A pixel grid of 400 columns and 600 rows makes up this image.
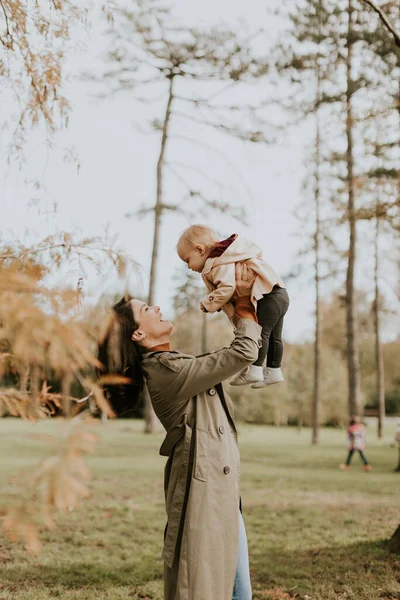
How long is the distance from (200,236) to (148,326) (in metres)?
0.62

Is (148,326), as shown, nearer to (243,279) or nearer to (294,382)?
(243,279)

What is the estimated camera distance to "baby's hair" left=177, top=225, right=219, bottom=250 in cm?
313

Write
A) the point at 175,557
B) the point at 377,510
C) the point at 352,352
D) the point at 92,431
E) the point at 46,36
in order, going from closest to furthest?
the point at 92,431 → the point at 175,557 → the point at 46,36 → the point at 377,510 → the point at 352,352

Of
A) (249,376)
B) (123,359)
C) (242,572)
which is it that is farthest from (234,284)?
(242,572)

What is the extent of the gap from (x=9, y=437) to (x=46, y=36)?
16440 millimetres

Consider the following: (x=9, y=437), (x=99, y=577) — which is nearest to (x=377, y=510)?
(x=99, y=577)

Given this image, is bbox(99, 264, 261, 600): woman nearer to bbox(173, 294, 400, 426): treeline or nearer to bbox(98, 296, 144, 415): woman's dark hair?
bbox(98, 296, 144, 415): woman's dark hair

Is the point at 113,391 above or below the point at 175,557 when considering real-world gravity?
above

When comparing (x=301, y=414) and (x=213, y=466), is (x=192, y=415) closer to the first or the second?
(x=213, y=466)

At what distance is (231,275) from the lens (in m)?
2.89

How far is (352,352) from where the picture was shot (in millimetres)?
17891

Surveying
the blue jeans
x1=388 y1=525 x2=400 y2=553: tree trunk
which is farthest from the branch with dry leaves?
x1=388 y1=525 x2=400 y2=553: tree trunk

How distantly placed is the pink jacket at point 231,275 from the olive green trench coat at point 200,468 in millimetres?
234

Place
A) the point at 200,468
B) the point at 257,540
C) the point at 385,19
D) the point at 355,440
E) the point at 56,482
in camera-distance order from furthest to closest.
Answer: the point at 355,440 < the point at 257,540 < the point at 385,19 < the point at 200,468 < the point at 56,482
